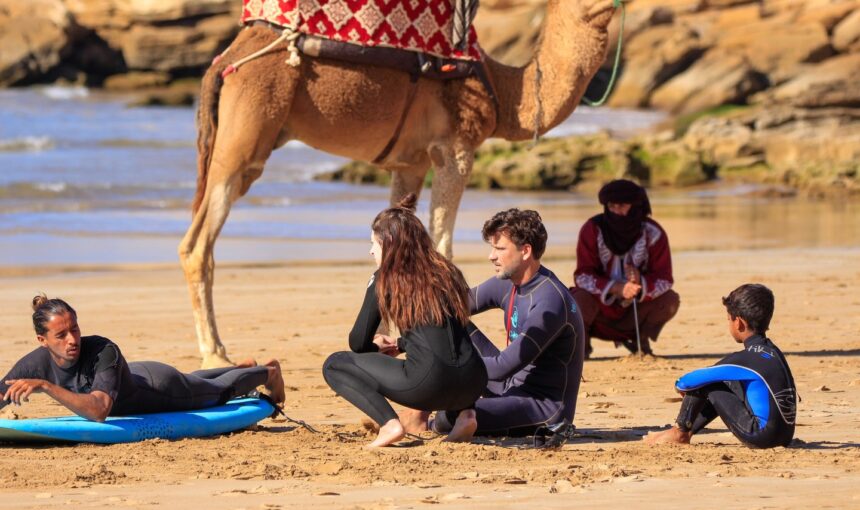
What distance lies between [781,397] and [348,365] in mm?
1887

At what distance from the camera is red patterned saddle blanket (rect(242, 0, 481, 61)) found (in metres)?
10.1

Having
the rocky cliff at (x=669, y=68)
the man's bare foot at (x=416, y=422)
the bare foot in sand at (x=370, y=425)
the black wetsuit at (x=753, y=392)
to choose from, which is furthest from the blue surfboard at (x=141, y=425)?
the rocky cliff at (x=669, y=68)

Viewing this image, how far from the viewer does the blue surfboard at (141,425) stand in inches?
276

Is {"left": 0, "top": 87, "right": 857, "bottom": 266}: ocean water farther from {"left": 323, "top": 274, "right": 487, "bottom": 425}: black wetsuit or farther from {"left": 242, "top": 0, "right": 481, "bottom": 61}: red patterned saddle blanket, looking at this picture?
{"left": 323, "top": 274, "right": 487, "bottom": 425}: black wetsuit

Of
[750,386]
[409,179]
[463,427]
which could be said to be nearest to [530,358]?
[463,427]

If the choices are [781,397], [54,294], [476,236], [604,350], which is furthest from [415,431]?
[476,236]

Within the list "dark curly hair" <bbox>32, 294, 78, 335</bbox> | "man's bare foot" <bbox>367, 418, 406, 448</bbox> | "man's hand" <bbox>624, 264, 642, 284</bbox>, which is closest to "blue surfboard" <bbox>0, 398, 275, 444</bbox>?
"dark curly hair" <bbox>32, 294, 78, 335</bbox>

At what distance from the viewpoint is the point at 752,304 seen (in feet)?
22.5

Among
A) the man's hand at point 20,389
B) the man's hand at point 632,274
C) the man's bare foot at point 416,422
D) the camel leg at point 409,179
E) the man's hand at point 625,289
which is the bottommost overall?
the man's bare foot at point 416,422

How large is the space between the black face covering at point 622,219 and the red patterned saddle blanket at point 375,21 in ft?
5.49

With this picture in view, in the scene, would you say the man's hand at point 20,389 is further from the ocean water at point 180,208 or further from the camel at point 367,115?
the ocean water at point 180,208

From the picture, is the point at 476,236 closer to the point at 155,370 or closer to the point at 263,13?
the point at 263,13

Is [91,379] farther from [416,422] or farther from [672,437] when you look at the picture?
[672,437]

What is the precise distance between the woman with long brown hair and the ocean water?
9108mm
